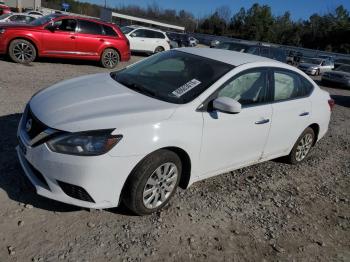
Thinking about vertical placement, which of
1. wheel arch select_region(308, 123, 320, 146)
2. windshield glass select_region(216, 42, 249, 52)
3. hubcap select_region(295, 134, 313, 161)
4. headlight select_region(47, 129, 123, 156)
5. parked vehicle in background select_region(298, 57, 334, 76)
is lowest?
parked vehicle in background select_region(298, 57, 334, 76)

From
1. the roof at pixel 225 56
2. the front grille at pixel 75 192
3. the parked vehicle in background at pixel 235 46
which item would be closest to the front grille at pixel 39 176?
the front grille at pixel 75 192

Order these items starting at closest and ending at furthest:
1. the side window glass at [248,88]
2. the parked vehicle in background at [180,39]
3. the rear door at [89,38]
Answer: the side window glass at [248,88] < the rear door at [89,38] < the parked vehicle in background at [180,39]

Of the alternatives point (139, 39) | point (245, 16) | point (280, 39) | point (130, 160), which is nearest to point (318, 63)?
point (139, 39)

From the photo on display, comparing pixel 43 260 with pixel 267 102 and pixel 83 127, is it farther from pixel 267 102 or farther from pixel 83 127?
pixel 267 102

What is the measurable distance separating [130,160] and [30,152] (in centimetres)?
91

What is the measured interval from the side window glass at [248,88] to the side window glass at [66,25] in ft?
28.9

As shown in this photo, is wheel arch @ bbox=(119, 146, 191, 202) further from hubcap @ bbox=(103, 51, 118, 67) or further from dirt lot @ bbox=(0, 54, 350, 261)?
hubcap @ bbox=(103, 51, 118, 67)

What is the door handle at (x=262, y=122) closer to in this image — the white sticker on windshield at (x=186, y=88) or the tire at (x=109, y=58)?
the white sticker on windshield at (x=186, y=88)

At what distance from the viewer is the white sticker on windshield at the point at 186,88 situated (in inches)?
159

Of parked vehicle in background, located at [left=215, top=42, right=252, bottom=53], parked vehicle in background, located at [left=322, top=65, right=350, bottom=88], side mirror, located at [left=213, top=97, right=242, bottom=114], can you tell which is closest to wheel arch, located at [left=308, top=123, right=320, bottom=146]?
side mirror, located at [left=213, top=97, right=242, bottom=114]

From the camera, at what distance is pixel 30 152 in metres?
3.41

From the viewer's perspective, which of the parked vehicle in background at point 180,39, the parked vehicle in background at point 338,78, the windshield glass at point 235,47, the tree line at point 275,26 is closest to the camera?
the windshield glass at point 235,47

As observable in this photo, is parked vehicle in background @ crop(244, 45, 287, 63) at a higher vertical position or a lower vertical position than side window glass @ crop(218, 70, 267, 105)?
lower

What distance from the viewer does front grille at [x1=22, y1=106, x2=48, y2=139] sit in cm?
343
